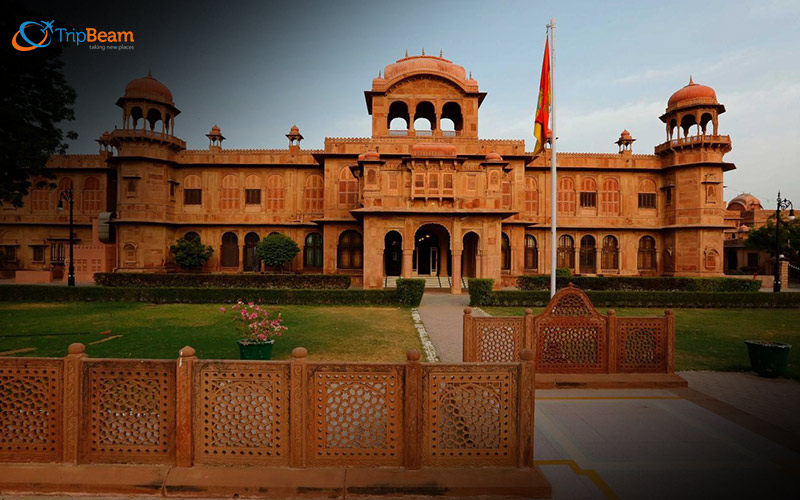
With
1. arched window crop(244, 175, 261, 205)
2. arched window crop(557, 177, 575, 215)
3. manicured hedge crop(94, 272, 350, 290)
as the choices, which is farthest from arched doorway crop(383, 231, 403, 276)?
arched window crop(557, 177, 575, 215)

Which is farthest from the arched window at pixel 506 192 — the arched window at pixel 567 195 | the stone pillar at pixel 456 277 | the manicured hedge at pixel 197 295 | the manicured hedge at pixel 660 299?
the manicured hedge at pixel 197 295

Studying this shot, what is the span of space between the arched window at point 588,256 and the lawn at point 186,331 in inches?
788

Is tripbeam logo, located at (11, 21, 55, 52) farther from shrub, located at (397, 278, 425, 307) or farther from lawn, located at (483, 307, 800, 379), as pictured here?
lawn, located at (483, 307, 800, 379)

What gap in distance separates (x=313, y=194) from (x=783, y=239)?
36.7 metres

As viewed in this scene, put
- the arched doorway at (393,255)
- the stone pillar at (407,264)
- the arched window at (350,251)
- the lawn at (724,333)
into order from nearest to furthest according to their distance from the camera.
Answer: the lawn at (724,333)
the stone pillar at (407,264)
the arched window at (350,251)
the arched doorway at (393,255)

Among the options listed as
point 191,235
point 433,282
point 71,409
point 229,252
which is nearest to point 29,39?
point 71,409

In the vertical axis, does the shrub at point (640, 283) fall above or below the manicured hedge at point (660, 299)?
above

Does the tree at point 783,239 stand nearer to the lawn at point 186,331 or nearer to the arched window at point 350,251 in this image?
the arched window at point 350,251

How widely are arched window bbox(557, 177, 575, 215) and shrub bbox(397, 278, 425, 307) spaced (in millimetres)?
18083

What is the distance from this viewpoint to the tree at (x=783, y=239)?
93.1 feet

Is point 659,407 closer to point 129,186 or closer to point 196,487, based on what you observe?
point 196,487

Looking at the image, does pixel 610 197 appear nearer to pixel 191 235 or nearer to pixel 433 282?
pixel 433 282

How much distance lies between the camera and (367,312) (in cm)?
1430

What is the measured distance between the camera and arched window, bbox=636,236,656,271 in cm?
2905
